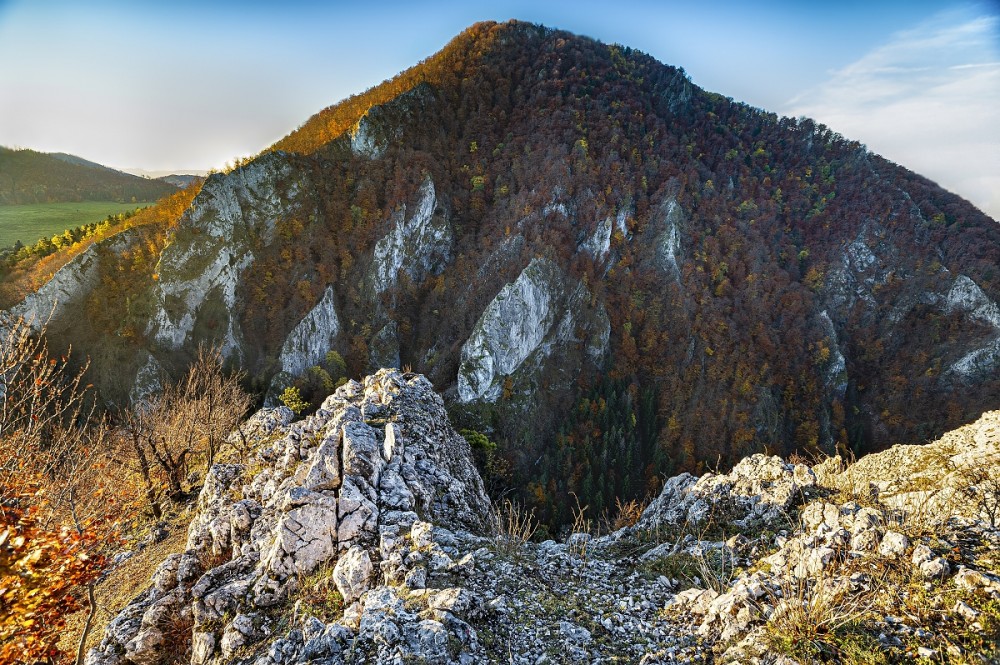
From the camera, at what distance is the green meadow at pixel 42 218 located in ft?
172

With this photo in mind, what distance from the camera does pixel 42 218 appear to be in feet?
189

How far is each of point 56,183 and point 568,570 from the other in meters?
112

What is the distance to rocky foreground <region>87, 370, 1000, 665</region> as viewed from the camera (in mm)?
4875

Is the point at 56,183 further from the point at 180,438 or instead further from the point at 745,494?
the point at 745,494

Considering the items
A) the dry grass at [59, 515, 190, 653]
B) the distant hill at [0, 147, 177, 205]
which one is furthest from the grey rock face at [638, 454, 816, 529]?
the distant hill at [0, 147, 177, 205]

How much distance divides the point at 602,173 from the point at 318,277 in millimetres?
50759

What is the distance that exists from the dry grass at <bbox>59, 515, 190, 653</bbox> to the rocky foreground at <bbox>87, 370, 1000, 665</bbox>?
310 centimetres

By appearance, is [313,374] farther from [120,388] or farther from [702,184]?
[702,184]

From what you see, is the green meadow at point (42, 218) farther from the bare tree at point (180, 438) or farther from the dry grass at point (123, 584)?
the dry grass at point (123, 584)

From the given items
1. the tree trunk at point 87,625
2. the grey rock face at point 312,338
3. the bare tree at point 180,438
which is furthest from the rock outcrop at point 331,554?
the grey rock face at point 312,338

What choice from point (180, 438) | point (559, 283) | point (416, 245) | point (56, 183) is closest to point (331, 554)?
point (180, 438)

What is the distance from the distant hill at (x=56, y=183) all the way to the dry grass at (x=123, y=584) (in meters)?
91.7

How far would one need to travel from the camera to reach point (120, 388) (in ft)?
143

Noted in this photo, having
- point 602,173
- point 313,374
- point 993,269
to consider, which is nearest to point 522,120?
point 602,173
